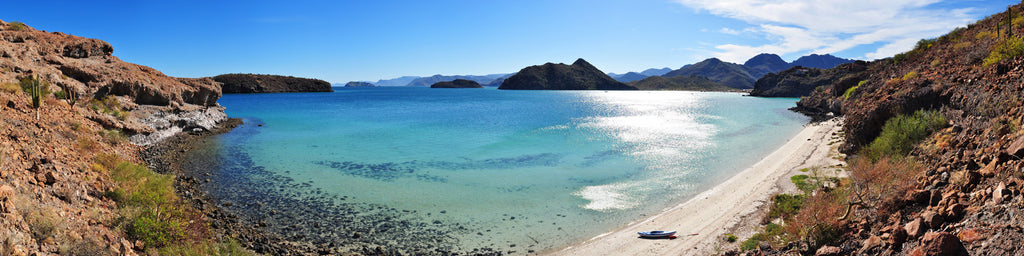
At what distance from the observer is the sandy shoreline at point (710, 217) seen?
12.7 metres

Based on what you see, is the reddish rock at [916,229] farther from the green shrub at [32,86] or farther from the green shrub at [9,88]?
the green shrub at [9,88]

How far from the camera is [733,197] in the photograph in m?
→ 17.8

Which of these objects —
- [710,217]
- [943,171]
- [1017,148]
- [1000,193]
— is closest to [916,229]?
[1000,193]

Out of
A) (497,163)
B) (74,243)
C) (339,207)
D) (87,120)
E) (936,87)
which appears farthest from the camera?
(497,163)

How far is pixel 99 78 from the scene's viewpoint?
28484 millimetres

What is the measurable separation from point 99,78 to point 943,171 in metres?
43.5

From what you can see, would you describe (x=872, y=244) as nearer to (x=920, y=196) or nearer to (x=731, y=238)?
(x=920, y=196)

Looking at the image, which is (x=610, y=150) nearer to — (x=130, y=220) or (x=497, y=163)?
(x=497, y=163)

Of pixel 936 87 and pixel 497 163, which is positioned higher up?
pixel 936 87

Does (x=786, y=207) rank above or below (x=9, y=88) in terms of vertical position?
below

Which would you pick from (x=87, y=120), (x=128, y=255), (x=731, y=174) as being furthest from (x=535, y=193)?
(x=87, y=120)

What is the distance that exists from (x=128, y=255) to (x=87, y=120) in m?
17.5

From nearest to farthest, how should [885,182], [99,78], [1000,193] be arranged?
[1000,193], [885,182], [99,78]

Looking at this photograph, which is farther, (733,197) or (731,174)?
(731,174)
